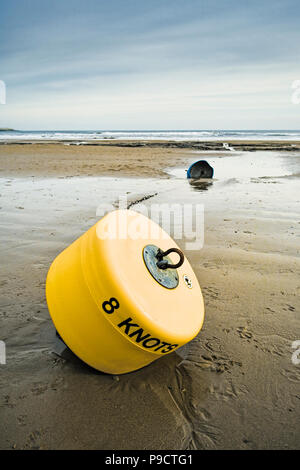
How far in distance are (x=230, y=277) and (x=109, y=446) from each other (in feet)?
7.92

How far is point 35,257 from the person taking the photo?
13.9 feet

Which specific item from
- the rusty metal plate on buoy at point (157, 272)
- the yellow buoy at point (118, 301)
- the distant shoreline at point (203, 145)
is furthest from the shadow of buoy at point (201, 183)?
the distant shoreline at point (203, 145)

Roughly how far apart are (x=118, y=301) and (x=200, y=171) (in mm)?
11268

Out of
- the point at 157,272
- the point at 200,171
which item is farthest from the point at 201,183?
the point at 157,272

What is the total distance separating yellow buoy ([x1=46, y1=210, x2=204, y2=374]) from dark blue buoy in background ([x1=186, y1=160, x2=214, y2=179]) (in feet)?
34.4

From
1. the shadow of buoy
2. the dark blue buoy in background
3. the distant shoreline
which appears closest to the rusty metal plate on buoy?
the shadow of buoy

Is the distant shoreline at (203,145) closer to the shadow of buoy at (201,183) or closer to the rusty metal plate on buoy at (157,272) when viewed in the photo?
the shadow of buoy at (201,183)

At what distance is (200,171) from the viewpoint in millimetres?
12500

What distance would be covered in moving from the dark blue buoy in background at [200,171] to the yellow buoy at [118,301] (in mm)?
10493

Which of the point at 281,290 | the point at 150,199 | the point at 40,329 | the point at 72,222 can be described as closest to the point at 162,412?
the point at 40,329

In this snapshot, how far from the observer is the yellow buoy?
1.85m

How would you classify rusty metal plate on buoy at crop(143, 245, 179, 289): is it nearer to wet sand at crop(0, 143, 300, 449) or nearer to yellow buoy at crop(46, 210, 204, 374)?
yellow buoy at crop(46, 210, 204, 374)

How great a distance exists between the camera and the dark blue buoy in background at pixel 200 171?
12359mm

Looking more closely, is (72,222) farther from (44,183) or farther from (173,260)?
(44,183)
